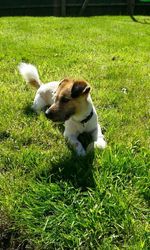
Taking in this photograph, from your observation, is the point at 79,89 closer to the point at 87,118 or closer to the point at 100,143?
the point at 87,118

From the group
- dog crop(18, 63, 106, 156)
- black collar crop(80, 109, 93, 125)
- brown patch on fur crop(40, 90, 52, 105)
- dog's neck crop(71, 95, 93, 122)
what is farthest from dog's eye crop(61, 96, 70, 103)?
brown patch on fur crop(40, 90, 52, 105)

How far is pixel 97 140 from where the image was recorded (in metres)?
4.16

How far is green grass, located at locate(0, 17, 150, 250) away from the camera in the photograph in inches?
120

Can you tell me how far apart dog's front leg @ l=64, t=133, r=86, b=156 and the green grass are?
68 millimetres

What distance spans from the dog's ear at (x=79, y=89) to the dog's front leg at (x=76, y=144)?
0.47 m

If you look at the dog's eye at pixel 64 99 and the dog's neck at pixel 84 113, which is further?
the dog's neck at pixel 84 113

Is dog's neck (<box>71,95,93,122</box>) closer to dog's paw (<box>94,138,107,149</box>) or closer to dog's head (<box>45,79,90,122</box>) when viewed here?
dog's head (<box>45,79,90,122</box>)

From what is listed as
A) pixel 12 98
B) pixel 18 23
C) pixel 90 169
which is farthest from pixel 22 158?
pixel 18 23

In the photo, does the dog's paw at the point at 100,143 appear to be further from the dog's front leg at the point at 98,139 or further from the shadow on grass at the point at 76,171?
the shadow on grass at the point at 76,171

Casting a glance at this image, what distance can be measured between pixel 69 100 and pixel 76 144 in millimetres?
430
